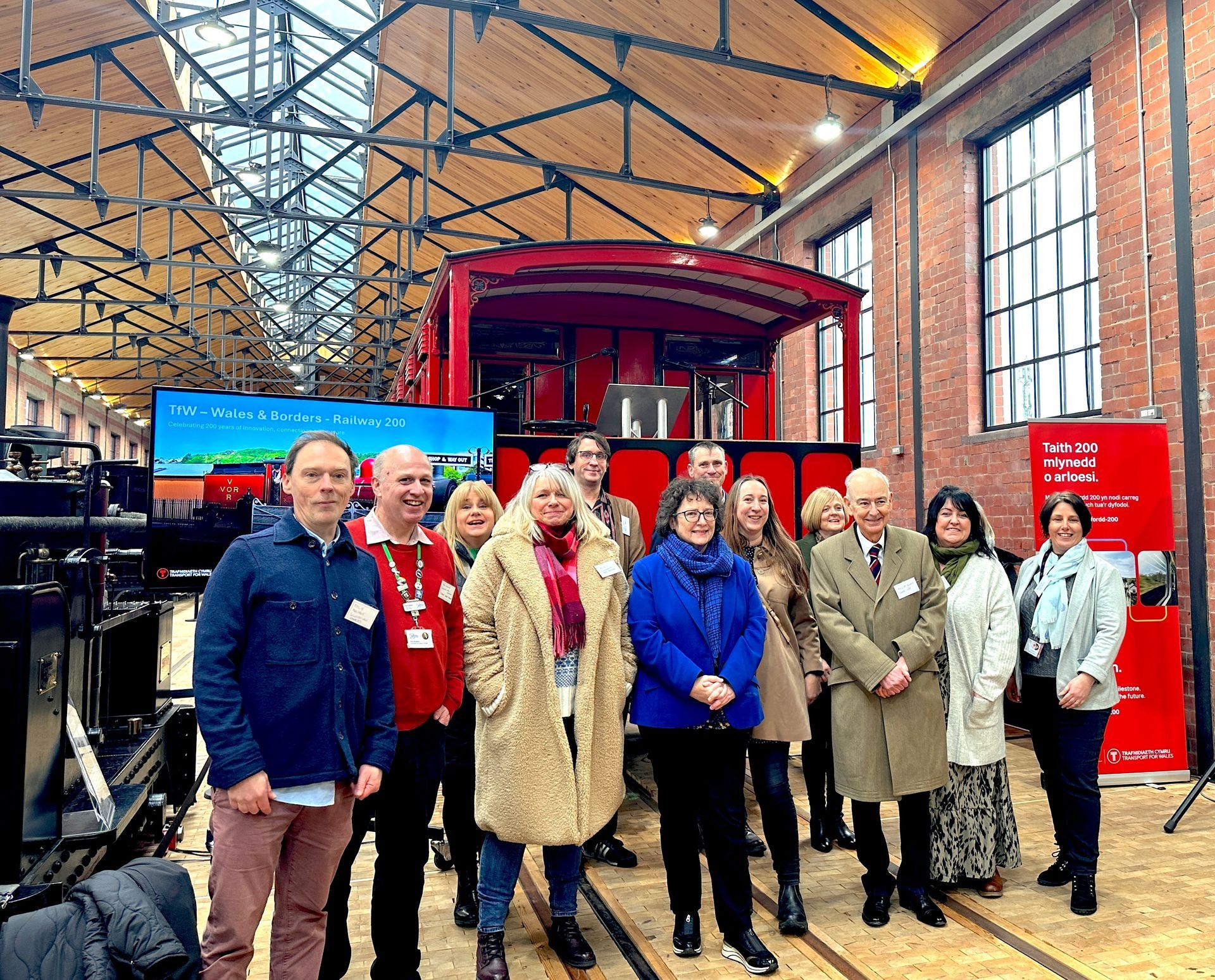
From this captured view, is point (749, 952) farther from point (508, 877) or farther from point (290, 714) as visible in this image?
point (290, 714)

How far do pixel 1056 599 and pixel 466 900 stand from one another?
Answer: 253 centimetres

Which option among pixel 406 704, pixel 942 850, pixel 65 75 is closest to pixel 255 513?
pixel 406 704

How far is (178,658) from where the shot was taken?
895cm

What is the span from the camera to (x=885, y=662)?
2.89 meters

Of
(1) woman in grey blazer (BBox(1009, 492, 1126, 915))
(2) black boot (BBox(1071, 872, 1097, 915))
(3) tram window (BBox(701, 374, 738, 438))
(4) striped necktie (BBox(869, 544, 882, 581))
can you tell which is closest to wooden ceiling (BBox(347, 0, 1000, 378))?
(3) tram window (BBox(701, 374, 738, 438))

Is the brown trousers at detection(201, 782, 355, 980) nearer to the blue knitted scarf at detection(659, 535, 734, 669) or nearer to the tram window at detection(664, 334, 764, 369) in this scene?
the blue knitted scarf at detection(659, 535, 734, 669)

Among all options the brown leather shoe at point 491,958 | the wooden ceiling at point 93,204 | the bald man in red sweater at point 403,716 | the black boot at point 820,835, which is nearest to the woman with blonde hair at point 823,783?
the black boot at point 820,835

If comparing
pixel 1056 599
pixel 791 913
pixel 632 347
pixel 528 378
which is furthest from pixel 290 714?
pixel 632 347

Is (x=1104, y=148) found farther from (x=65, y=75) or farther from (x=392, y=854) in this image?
(x=65, y=75)

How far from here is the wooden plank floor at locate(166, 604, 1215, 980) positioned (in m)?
Answer: 2.65

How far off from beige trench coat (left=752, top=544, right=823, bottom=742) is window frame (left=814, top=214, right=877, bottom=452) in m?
4.53

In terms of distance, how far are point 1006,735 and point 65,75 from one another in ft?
36.3

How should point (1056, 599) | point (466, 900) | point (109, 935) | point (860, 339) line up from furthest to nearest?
point (860, 339), point (1056, 599), point (466, 900), point (109, 935)

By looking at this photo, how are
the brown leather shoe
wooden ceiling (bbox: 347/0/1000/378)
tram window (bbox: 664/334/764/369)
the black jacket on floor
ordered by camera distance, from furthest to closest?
wooden ceiling (bbox: 347/0/1000/378)
tram window (bbox: 664/334/764/369)
the brown leather shoe
the black jacket on floor
